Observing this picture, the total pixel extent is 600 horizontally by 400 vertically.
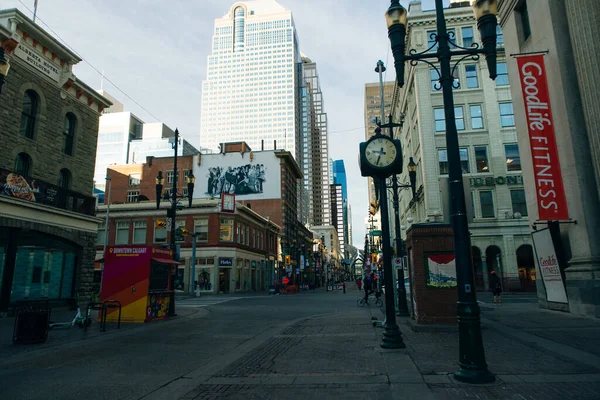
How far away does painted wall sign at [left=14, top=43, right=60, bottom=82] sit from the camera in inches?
746

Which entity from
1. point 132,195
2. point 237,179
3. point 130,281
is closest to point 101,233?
point 132,195

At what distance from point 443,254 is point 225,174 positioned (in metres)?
51.8

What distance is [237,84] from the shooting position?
519 ft

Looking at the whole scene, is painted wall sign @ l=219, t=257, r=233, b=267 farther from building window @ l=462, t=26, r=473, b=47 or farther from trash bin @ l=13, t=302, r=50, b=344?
trash bin @ l=13, t=302, r=50, b=344

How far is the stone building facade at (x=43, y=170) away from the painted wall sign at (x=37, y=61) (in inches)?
1.9

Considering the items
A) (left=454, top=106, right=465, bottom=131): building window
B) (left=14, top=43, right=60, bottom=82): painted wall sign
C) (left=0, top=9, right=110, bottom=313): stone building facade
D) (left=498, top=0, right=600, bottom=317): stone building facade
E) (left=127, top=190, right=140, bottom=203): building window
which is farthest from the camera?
(left=127, top=190, right=140, bottom=203): building window

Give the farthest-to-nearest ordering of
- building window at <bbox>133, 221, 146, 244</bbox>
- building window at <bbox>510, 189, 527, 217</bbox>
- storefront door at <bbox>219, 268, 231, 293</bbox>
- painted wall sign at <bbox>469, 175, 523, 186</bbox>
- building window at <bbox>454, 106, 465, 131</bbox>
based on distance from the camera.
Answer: building window at <bbox>133, 221, 146, 244</bbox>
storefront door at <bbox>219, 268, 231, 293</bbox>
building window at <bbox>454, 106, 465, 131</bbox>
painted wall sign at <bbox>469, 175, 523, 186</bbox>
building window at <bbox>510, 189, 527, 217</bbox>

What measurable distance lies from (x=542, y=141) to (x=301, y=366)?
13697 millimetres

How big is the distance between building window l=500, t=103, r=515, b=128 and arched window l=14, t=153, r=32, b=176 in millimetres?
36178

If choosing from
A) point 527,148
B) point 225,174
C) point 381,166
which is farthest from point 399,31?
point 225,174

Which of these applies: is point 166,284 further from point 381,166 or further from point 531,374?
point 531,374

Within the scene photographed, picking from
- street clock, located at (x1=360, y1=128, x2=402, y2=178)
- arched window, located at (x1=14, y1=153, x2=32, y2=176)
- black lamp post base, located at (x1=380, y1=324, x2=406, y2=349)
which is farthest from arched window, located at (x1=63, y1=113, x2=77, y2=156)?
black lamp post base, located at (x1=380, y1=324, x2=406, y2=349)

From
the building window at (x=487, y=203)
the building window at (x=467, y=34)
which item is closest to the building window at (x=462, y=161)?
the building window at (x=487, y=203)

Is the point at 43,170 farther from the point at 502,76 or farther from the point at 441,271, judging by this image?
the point at 502,76
